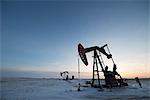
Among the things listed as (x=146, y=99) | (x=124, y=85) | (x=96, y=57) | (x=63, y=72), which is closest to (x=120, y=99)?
(x=146, y=99)

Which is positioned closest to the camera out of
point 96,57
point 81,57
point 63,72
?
point 81,57

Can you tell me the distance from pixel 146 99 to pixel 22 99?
13.2 meters

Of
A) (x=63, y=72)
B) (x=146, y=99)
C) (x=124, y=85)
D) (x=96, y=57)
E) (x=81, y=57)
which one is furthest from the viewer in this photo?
(x=63, y=72)

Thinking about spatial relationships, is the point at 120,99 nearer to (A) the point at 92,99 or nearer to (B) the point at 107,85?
(A) the point at 92,99

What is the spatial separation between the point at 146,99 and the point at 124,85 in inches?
834

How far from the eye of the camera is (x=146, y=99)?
28.3 m

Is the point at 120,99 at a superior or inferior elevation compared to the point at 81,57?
inferior

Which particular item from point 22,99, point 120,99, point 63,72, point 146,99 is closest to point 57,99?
point 22,99

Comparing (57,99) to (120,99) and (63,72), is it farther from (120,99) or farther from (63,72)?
(63,72)

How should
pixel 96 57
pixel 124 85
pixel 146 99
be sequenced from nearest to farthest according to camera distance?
pixel 146 99, pixel 96 57, pixel 124 85

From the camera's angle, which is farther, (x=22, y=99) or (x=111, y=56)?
(x=111, y=56)

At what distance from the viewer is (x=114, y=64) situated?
46062mm

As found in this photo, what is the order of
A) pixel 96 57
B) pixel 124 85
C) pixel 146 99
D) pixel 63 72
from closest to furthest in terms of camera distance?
pixel 146 99
pixel 96 57
pixel 124 85
pixel 63 72

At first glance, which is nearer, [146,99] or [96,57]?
[146,99]
